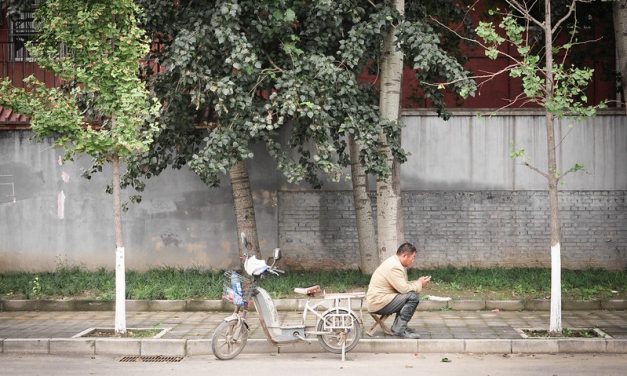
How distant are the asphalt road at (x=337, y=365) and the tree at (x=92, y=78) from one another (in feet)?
4.92

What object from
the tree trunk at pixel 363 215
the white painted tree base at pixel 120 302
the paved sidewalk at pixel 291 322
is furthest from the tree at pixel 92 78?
the tree trunk at pixel 363 215

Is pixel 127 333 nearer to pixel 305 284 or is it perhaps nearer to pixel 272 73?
pixel 305 284

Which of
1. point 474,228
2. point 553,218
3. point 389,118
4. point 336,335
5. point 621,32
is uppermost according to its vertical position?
point 621,32

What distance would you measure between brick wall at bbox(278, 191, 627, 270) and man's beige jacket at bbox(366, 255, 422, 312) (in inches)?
230

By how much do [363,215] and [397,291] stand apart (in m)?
4.69

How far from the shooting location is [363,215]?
1622cm

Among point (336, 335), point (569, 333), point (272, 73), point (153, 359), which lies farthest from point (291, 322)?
point (569, 333)

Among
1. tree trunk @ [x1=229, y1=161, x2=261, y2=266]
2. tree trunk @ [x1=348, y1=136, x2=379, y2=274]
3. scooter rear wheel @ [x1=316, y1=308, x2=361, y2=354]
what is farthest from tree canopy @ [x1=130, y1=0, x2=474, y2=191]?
scooter rear wheel @ [x1=316, y1=308, x2=361, y2=354]

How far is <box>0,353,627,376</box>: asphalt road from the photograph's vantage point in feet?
33.0

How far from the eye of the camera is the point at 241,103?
44.6ft

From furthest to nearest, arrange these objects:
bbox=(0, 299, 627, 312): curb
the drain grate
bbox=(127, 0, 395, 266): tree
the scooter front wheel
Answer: bbox=(0, 299, 627, 312): curb → bbox=(127, 0, 395, 266): tree → the drain grate → the scooter front wheel

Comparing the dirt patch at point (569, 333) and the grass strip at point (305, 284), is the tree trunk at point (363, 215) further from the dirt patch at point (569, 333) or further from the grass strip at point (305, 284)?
the dirt patch at point (569, 333)

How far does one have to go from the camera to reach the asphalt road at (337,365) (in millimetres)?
10062

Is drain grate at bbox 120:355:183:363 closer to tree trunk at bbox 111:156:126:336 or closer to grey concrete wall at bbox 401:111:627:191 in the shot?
tree trunk at bbox 111:156:126:336
